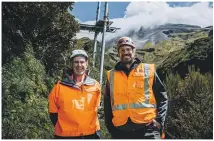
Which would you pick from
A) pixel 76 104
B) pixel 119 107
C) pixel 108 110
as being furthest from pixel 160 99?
pixel 76 104

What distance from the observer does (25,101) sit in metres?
10.4

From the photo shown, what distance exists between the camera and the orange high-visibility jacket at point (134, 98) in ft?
17.3

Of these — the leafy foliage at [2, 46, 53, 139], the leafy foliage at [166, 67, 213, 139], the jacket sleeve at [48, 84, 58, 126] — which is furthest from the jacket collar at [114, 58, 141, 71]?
the leafy foliage at [166, 67, 213, 139]

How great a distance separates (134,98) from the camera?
5285mm

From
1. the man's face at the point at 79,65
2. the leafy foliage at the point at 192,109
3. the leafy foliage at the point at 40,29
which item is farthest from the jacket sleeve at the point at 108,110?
the leafy foliage at the point at 192,109

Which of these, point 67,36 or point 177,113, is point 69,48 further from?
point 177,113

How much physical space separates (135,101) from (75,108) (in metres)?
0.75

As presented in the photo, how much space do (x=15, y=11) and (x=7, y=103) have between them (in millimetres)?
2793

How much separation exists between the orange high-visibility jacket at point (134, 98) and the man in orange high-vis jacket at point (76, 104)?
11.8 inches

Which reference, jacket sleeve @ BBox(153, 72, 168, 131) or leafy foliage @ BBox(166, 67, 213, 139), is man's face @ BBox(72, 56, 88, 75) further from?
leafy foliage @ BBox(166, 67, 213, 139)

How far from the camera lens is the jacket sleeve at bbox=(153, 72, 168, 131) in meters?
5.28

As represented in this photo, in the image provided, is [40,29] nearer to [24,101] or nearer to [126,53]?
[24,101]

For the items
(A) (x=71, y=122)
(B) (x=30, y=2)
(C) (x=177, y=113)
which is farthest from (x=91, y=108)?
(C) (x=177, y=113)

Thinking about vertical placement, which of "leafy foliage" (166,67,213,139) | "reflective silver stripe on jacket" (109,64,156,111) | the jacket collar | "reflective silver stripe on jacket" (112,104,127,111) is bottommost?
"leafy foliage" (166,67,213,139)
